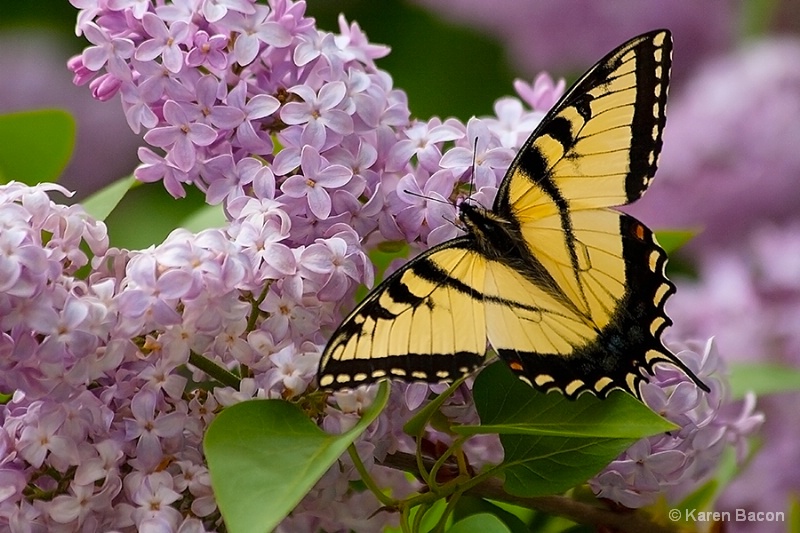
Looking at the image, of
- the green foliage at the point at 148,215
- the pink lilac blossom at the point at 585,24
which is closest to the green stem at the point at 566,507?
the green foliage at the point at 148,215

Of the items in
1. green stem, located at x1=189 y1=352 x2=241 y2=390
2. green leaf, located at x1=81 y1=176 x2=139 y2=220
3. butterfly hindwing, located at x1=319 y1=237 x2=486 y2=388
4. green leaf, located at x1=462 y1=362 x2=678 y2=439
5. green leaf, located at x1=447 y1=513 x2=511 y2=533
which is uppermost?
green leaf, located at x1=81 y1=176 x2=139 y2=220

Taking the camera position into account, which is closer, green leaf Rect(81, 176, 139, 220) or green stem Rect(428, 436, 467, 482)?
green stem Rect(428, 436, 467, 482)

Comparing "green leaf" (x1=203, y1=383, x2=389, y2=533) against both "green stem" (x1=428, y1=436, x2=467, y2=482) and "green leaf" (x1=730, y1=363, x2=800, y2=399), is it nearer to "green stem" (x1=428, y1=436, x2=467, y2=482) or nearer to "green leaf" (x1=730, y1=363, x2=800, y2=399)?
"green stem" (x1=428, y1=436, x2=467, y2=482)

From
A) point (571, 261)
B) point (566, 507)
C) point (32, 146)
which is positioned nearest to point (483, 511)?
point (566, 507)

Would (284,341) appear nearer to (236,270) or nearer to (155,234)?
(236,270)

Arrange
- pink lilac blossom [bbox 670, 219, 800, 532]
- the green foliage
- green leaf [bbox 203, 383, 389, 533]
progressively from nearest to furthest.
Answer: green leaf [bbox 203, 383, 389, 533], pink lilac blossom [bbox 670, 219, 800, 532], the green foliage

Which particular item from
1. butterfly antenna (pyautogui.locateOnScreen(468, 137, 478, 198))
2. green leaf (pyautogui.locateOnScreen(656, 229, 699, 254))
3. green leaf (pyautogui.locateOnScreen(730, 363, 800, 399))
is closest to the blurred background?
green leaf (pyautogui.locateOnScreen(730, 363, 800, 399))

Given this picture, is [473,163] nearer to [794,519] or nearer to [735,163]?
[794,519]
